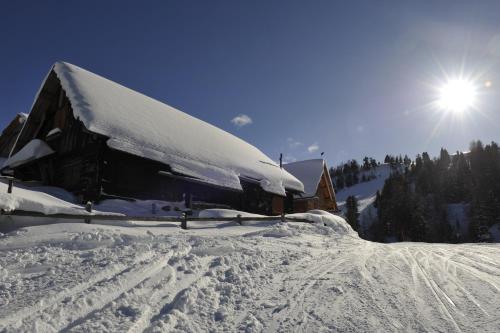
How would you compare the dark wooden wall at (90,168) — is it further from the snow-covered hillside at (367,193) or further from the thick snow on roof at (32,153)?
the snow-covered hillside at (367,193)

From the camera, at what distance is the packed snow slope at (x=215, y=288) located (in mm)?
4094

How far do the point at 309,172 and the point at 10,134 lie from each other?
75.9 feet

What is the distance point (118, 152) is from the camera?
14602mm

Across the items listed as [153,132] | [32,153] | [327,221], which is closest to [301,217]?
[327,221]

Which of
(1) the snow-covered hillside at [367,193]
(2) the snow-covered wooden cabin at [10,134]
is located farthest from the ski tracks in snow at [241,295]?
(1) the snow-covered hillside at [367,193]

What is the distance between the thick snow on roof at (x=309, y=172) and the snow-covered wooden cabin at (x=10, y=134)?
21019 millimetres

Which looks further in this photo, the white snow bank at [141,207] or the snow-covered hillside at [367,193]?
the snow-covered hillside at [367,193]

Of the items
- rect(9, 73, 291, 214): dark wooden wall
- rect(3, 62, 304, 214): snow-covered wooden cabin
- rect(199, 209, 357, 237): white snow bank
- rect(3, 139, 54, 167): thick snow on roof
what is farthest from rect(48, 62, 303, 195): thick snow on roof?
rect(3, 139, 54, 167): thick snow on roof

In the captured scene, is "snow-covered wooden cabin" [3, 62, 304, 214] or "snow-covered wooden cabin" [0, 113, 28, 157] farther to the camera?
"snow-covered wooden cabin" [0, 113, 28, 157]

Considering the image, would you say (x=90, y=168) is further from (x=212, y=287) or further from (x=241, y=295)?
(x=241, y=295)

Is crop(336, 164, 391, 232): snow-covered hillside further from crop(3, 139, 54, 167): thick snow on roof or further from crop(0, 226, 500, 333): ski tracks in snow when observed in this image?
crop(0, 226, 500, 333): ski tracks in snow

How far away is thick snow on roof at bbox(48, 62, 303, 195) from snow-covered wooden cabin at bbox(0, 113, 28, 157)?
359 inches

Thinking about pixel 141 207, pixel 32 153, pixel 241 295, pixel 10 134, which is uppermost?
pixel 10 134

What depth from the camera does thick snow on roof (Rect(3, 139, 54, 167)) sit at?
1594 cm
